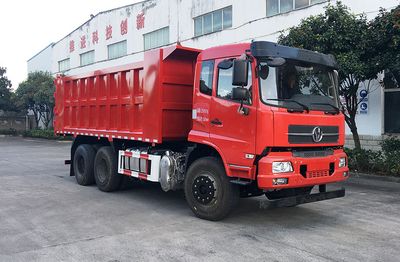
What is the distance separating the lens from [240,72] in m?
5.54

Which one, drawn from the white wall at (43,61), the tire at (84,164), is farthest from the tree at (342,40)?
the white wall at (43,61)

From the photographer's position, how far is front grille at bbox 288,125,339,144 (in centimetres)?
568

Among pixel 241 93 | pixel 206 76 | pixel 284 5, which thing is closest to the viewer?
pixel 241 93

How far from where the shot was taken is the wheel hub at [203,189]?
6.18m

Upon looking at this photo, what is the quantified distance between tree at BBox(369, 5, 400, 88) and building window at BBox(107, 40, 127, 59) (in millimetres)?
19970

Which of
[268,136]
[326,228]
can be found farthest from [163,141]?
[326,228]

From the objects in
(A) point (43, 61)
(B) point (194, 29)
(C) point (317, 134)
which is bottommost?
(C) point (317, 134)

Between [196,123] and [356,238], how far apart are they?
2.85m

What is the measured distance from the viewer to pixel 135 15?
26.8m

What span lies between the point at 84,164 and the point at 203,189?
170 inches

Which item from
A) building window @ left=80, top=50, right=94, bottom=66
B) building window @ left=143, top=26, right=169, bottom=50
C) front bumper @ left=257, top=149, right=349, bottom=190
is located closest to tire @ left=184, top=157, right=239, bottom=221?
front bumper @ left=257, top=149, right=349, bottom=190

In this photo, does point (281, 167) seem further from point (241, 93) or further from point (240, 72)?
point (240, 72)

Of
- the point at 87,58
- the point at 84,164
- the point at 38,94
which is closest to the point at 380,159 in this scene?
the point at 84,164

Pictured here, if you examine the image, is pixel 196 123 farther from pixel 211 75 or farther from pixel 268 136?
pixel 268 136
